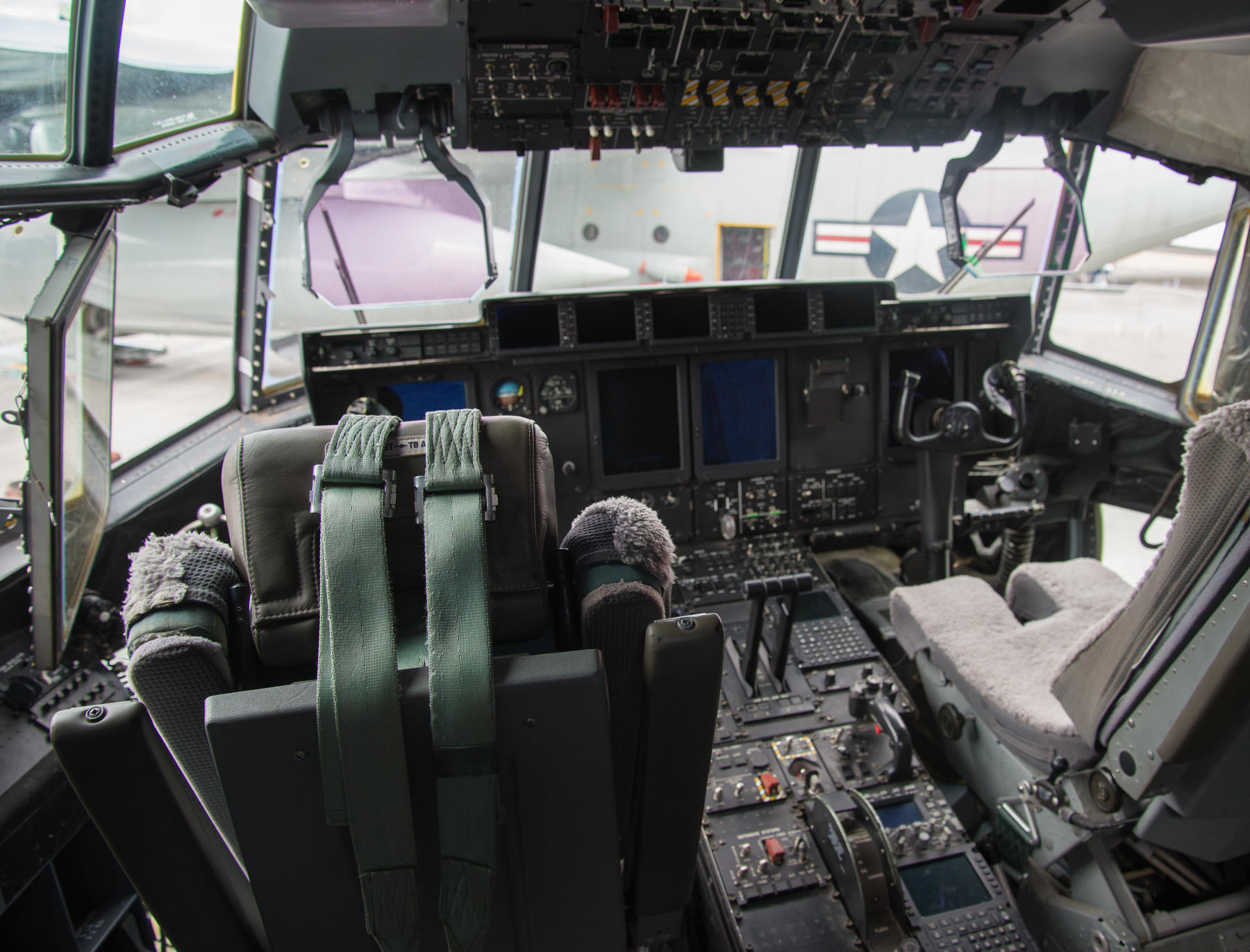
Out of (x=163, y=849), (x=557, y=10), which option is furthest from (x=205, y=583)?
(x=557, y=10)

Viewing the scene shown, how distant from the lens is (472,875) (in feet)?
2.73

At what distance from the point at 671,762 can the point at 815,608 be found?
1889mm

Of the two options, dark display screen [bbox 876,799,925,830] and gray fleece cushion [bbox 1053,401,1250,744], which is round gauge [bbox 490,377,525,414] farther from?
gray fleece cushion [bbox 1053,401,1250,744]

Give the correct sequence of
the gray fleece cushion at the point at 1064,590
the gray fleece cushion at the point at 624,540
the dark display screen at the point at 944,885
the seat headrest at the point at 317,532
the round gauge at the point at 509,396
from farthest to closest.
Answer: the round gauge at the point at 509,396, the gray fleece cushion at the point at 1064,590, the dark display screen at the point at 944,885, the gray fleece cushion at the point at 624,540, the seat headrest at the point at 317,532

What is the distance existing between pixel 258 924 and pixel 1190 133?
11.5ft

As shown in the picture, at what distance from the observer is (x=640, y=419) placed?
120 inches

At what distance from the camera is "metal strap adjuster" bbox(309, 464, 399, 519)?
33.3 inches

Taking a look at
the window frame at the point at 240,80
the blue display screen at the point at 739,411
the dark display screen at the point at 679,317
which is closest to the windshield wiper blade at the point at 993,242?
the blue display screen at the point at 739,411

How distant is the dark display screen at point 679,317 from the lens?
288 cm

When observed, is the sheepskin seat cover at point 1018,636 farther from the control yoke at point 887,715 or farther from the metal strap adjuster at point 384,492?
the metal strap adjuster at point 384,492

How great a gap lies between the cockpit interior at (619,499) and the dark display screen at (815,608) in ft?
0.07

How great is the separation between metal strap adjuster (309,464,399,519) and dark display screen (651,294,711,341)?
83.3 inches

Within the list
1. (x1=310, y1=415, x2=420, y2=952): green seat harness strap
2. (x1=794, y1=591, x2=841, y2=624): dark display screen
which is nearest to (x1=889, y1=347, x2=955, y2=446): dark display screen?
(x1=794, y1=591, x2=841, y2=624): dark display screen

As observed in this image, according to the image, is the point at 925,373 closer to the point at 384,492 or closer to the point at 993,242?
the point at 993,242
